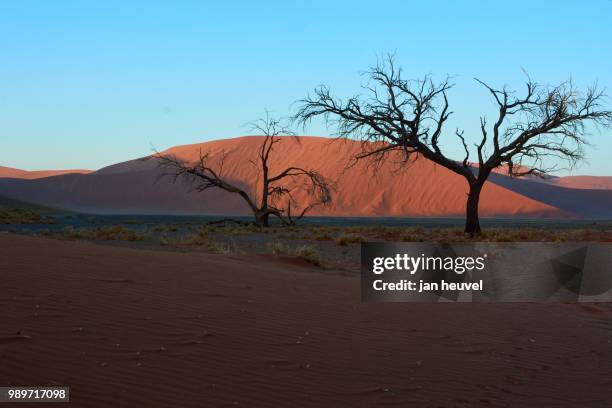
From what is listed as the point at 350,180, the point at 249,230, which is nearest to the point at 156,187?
the point at 350,180

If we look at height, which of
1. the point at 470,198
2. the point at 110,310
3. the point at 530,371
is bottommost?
the point at 530,371

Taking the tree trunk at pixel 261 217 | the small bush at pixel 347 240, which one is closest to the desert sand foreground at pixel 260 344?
the small bush at pixel 347 240

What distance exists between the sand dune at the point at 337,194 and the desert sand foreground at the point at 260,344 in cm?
6691

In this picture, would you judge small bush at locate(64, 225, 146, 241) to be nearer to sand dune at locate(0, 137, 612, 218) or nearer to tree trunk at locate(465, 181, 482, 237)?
tree trunk at locate(465, 181, 482, 237)

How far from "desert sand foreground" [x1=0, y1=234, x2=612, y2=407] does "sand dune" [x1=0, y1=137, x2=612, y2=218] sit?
66906mm

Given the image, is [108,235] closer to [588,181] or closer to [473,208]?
[473,208]

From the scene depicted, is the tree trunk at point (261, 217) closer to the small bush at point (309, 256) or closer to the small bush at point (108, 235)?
the small bush at point (108, 235)

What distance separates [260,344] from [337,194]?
266 feet

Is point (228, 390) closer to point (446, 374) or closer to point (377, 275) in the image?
point (446, 374)

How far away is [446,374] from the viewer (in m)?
5.55

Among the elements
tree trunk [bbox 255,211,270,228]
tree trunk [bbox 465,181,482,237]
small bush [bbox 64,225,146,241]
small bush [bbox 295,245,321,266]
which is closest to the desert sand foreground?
small bush [bbox 295,245,321,266]

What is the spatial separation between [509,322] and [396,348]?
258 centimetres

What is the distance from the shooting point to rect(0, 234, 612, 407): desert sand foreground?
4566mm

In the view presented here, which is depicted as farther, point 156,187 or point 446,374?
point 156,187
